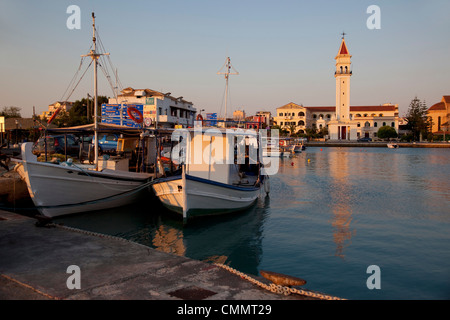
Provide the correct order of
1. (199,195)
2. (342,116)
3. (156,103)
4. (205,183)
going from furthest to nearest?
(342,116), (156,103), (199,195), (205,183)

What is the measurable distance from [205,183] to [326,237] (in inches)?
199

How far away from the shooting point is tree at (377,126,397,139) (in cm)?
10012

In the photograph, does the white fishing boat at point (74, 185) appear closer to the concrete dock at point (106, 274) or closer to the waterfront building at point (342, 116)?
the concrete dock at point (106, 274)

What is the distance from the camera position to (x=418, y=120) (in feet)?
348

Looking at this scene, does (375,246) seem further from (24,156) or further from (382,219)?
(24,156)

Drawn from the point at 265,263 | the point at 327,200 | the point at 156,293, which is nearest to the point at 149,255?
the point at 156,293

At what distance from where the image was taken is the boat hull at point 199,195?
13398mm

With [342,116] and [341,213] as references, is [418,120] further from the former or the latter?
[341,213]

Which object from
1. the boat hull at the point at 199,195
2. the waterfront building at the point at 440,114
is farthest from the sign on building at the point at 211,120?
the waterfront building at the point at 440,114

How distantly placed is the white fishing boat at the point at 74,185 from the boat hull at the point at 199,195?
175cm

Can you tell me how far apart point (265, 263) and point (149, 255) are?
14.9ft

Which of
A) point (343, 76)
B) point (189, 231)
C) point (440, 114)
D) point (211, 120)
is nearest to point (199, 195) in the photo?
point (189, 231)

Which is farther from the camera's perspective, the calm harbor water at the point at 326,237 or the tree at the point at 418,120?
the tree at the point at 418,120

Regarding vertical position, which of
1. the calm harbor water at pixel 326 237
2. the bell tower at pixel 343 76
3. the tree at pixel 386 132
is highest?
the bell tower at pixel 343 76
